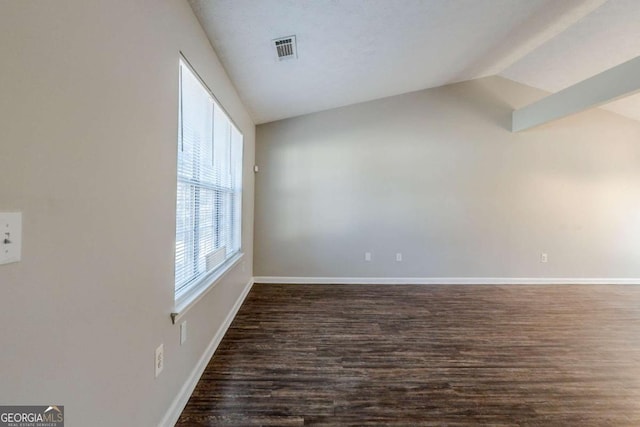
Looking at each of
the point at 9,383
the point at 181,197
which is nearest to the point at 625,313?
the point at 181,197

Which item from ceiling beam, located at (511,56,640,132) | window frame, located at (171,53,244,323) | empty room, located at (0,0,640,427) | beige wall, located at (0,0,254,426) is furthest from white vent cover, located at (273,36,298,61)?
ceiling beam, located at (511,56,640,132)

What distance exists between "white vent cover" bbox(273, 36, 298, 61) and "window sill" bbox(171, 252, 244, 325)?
1.94 meters

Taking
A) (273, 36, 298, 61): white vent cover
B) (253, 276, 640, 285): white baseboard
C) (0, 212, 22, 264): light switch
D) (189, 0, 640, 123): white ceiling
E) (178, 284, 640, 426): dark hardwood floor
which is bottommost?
(178, 284, 640, 426): dark hardwood floor

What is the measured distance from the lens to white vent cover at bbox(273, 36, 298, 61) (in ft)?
7.06

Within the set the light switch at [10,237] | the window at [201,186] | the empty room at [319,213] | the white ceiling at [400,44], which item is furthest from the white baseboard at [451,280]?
the light switch at [10,237]

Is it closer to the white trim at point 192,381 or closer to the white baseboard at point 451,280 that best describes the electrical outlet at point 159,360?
the white trim at point 192,381

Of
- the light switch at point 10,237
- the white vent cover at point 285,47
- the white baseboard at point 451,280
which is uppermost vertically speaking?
the white vent cover at point 285,47

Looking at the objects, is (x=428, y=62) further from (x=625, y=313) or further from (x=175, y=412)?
(x=175, y=412)

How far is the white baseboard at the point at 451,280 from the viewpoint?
13.7 ft

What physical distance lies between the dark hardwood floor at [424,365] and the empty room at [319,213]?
2 cm

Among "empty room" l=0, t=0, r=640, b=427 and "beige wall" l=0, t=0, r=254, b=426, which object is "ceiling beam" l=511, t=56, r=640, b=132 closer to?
"empty room" l=0, t=0, r=640, b=427

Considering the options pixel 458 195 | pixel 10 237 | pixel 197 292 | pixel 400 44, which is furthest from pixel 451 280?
pixel 10 237

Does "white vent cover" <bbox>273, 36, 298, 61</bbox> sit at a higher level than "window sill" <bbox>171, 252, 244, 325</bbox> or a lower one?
higher

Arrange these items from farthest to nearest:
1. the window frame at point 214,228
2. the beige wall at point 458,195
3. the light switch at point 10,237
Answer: the beige wall at point 458,195
the window frame at point 214,228
the light switch at point 10,237
